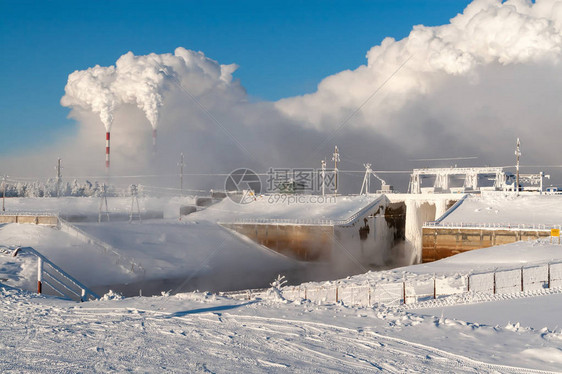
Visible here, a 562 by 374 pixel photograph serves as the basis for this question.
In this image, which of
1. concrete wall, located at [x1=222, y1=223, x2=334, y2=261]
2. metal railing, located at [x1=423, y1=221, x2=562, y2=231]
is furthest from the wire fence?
concrete wall, located at [x1=222, y1=223, x2=334, y2=261]

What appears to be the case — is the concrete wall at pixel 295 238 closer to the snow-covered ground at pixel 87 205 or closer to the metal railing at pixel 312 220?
the metal railing at pixel 312 220

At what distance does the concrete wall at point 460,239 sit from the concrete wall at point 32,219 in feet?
137

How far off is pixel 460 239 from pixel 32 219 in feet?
166

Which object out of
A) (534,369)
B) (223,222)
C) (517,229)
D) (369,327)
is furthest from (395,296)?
(223,222)

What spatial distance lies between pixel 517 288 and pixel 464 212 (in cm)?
3333

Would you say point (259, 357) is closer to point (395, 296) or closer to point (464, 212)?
point (395, 296)

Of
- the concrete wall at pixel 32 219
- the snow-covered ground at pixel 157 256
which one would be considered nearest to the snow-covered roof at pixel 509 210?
the snow-covered ground at pixel 157 256

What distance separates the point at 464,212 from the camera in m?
56.9

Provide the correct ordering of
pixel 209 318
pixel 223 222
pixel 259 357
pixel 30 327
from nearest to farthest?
pixel 259 357, pixel 30 327, pixel 209 318, pixel 223 222

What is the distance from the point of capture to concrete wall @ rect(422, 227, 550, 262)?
47.0m

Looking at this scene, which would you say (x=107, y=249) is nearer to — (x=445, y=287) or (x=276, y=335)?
(x=445, y=287)

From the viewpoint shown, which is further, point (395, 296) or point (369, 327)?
point (395, 296)

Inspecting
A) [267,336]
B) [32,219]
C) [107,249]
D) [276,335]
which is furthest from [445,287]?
[32,219]

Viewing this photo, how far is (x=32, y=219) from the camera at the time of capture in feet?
211
